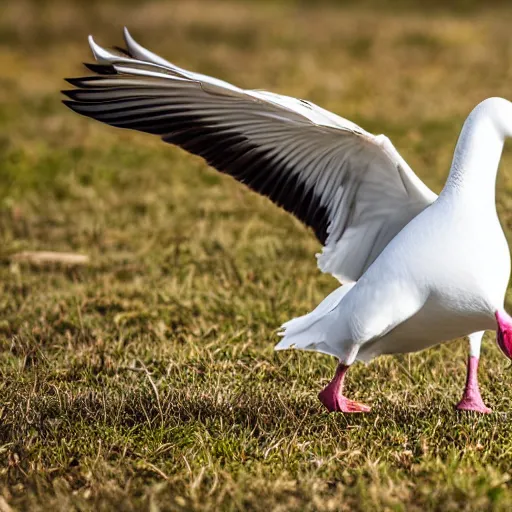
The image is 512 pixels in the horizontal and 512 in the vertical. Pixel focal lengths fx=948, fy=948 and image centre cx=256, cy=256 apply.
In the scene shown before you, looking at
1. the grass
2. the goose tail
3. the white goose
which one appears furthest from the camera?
the goose tail

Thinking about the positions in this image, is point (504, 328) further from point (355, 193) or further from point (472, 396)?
point (355, 193)

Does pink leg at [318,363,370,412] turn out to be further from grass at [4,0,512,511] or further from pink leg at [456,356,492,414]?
pink leg at [456,356,492,414]

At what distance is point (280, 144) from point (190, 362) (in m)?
Result: 1.18

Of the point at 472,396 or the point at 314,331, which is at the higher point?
the point at 314,331

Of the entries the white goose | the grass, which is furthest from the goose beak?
the grass

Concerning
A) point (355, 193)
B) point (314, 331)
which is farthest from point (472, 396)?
point (355, 193)

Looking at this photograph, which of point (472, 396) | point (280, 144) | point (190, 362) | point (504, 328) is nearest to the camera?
point (504, 328)

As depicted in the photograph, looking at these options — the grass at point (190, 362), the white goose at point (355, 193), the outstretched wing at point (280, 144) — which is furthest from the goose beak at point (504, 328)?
the outstretched wing at point (280, 144)

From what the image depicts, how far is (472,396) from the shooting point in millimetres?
3602

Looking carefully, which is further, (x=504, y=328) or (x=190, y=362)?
(x=190, y=362)

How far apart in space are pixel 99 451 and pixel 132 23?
51.5 feet

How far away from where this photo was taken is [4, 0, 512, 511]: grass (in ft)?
9.87

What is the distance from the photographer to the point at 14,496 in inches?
118

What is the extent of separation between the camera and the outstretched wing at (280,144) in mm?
3158
